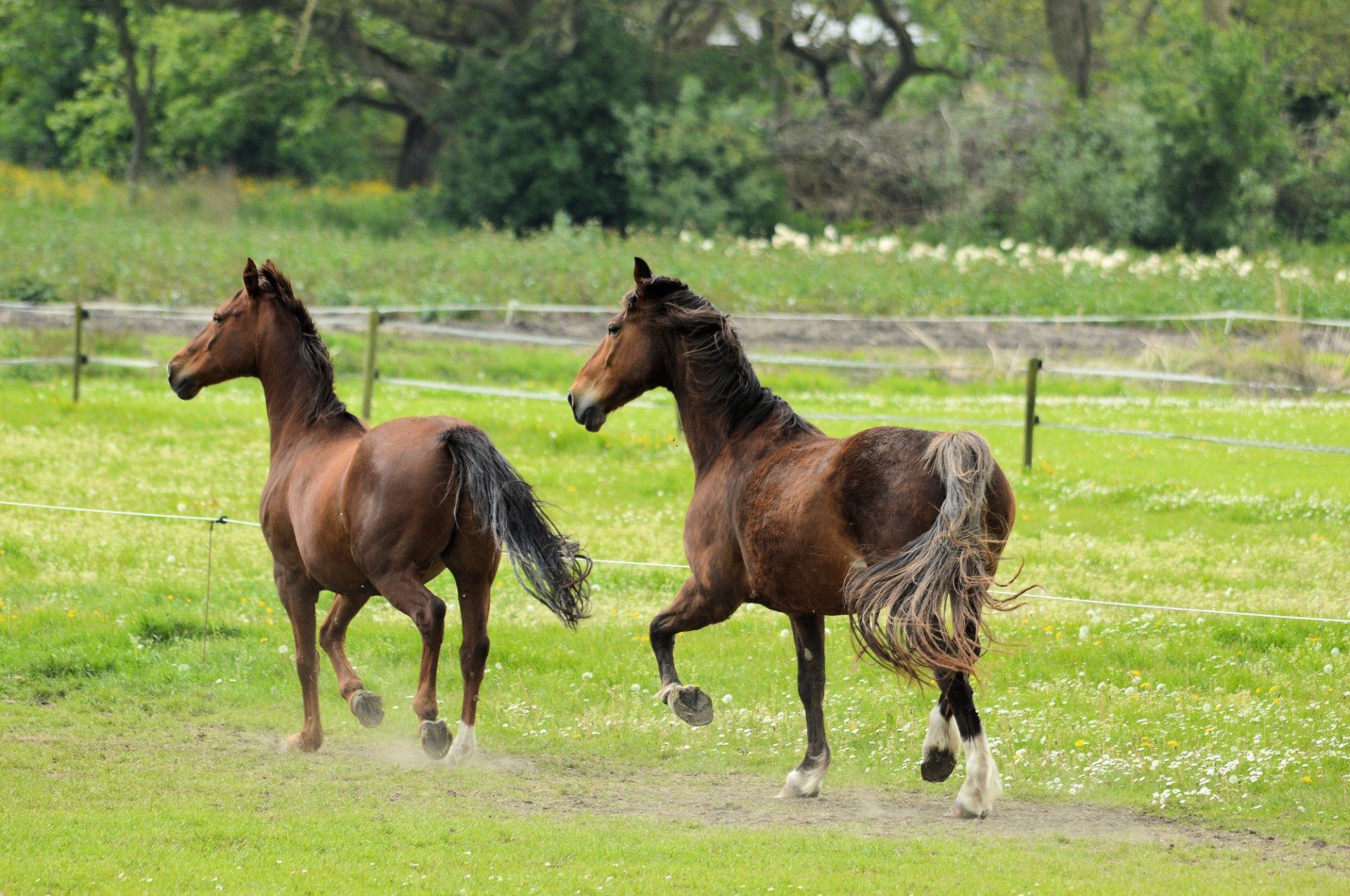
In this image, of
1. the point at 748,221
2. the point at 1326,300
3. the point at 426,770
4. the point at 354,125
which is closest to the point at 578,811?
the point at 426,770

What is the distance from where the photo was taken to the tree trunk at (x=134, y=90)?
3494cm

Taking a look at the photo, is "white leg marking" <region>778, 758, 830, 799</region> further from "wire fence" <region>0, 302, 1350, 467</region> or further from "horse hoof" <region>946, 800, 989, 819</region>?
"wire fence" <region>0, 302, 1350, 467</region>

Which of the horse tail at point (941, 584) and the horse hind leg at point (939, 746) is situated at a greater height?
the horse tail at point (941, 584)

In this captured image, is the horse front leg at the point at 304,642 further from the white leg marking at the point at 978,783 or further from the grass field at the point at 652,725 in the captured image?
the white leg marking at the point at 978,783

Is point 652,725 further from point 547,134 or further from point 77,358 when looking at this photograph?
point 547,134

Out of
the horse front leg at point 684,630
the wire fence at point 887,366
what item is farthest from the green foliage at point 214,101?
the horse front leg at point 684,630

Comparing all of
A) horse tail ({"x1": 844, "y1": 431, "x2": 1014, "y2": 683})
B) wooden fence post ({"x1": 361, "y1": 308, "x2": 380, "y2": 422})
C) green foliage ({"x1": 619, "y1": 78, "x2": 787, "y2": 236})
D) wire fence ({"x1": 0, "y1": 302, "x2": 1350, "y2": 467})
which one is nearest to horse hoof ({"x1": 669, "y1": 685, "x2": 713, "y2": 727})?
horse tail ({"x1": 844, "y1": 431, "x2": 1014, "y2": 683})

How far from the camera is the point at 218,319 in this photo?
708 cm

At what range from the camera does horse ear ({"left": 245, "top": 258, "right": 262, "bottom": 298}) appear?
689cm

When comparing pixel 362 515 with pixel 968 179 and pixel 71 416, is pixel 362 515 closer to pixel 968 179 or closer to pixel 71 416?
pixel 71 416

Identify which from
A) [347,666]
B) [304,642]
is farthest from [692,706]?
[304,642]

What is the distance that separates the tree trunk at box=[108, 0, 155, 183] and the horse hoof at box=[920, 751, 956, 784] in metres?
33.5

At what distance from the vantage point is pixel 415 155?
4322cm

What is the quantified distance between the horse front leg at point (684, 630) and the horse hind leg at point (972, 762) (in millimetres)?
1053
